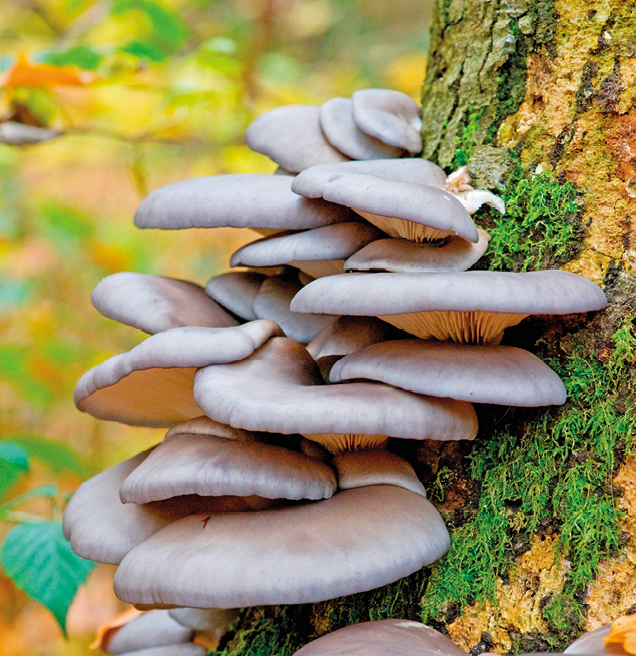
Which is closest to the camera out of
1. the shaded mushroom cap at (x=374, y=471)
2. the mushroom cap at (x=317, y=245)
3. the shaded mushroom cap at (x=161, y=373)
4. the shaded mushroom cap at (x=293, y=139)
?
the shaded mushroom cap at (x=161, y=373)

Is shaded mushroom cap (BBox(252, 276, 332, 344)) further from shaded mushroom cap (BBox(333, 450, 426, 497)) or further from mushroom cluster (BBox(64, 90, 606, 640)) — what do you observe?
shaded mushroom cap (BBox(333, 450, 426, 497))

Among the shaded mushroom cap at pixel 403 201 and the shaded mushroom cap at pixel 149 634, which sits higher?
the shaded mushroom cap at pixel 403 201

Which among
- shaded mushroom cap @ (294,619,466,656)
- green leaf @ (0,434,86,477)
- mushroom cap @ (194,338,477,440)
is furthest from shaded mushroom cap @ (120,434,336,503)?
green leaf @ (0,434,86,477)

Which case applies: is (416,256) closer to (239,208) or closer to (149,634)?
(239,208)

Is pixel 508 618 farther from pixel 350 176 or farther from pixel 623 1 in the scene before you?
pixel 623 1

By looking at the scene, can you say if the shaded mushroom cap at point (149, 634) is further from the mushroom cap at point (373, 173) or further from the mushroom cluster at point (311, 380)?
the mushroom cap at point (373, 173)

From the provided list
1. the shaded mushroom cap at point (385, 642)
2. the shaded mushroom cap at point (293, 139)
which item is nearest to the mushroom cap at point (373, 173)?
the shaded mushroom cap at point (293, 139)
